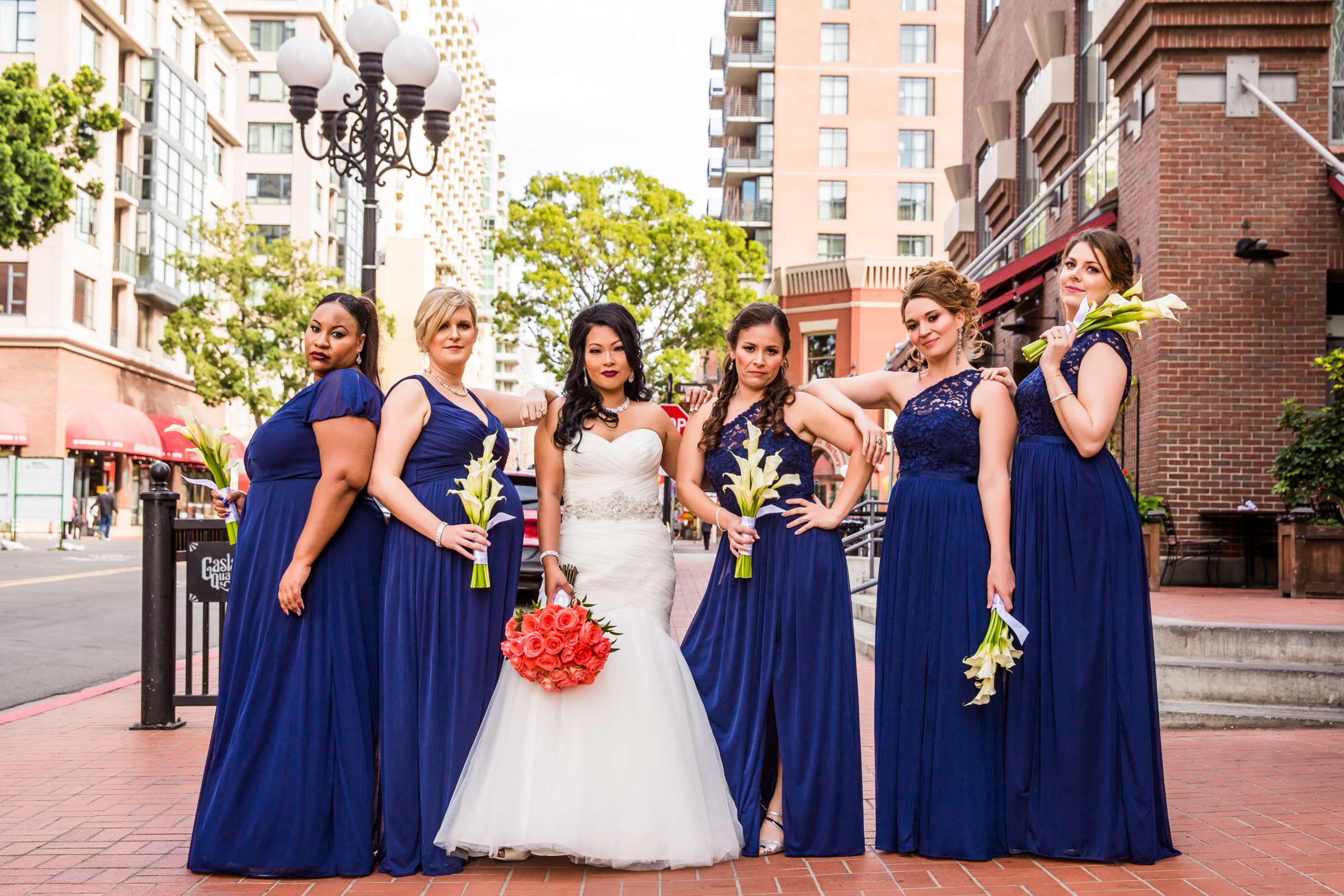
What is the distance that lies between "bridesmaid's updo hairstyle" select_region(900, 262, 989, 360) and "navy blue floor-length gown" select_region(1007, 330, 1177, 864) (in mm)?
411

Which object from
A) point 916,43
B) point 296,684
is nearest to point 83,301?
point 916,43

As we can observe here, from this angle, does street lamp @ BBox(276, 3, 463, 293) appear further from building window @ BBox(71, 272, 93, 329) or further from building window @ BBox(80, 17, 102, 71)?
building window @ BBox(80, 17, 102, 71)

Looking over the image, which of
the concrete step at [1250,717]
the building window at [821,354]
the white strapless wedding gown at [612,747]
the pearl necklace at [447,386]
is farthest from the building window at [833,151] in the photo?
the white strapless wedding gown at [612,747]

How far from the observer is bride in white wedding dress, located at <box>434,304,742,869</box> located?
481 cm

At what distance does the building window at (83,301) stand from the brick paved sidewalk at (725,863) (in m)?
37.9

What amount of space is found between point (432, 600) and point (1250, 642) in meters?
6.28

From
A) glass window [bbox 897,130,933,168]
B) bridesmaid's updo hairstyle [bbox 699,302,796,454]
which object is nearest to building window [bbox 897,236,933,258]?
glass window [bbox 897,130,933,168]

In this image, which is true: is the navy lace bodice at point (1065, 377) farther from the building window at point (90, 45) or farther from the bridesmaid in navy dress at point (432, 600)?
the building window at point (90, 45)

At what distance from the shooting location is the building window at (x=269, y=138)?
2474 inches

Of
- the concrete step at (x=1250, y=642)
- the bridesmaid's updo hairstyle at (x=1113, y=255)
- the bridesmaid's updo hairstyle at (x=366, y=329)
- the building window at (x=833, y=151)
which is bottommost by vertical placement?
the concrete step at (x=1250, y=642)

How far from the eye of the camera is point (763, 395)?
215 inches

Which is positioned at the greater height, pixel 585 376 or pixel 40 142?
pixel 40 142

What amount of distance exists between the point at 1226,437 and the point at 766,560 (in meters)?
10.0

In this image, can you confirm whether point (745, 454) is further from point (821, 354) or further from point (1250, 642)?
point (821, 354)
